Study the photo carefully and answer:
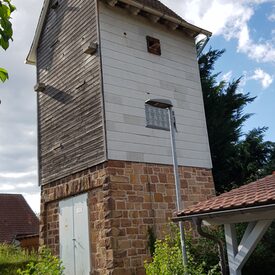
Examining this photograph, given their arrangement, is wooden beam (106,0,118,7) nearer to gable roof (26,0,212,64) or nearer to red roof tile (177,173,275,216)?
gable roof (26,0,212,64)

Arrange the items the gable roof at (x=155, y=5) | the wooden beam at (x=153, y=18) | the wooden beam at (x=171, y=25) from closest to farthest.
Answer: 1. the gable roof at (x=155, y=5)
2. the wooden beam at (x=153, y=18)
3. the wooden beam at (x=171, y=25)

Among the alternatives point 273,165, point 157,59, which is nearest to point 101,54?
point 157,59

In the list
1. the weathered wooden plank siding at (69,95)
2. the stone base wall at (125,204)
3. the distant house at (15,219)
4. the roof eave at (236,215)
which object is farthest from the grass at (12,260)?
the distant house at (15,219)

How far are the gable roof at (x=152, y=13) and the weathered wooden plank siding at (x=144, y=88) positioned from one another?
37 centimetres

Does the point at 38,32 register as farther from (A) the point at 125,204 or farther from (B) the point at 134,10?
(A) the point at 125,204

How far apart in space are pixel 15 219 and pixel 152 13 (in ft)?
56.0

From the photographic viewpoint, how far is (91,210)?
9.15m

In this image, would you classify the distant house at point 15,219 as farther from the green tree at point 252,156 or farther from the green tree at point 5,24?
the green tree at point 5,24

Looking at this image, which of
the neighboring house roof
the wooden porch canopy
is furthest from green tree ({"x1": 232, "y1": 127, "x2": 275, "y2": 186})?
the neighboring house roof

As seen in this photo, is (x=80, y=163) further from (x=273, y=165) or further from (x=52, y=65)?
(x=273, y=165)

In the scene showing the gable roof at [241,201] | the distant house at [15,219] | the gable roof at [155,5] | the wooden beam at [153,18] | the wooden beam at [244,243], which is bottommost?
the wooden beam at [244,243]

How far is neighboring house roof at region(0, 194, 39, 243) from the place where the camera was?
22.4 meters

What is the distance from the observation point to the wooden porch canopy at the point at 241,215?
5219mm

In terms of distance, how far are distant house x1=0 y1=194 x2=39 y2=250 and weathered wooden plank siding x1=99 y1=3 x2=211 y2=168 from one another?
45.5 feet
